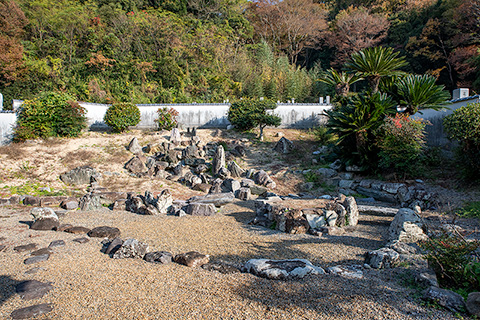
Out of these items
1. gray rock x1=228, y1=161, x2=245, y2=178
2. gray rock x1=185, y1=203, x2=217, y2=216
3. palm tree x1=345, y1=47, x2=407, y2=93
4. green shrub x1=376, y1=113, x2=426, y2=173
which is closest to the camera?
Answer: gray rock x1=185, y1=203, x2=217, y2=216

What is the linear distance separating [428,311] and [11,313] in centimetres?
428

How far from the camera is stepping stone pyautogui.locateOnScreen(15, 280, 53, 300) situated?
3516mm

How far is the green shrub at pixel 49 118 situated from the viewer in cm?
1338

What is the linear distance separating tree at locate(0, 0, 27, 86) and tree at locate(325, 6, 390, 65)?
23022mm

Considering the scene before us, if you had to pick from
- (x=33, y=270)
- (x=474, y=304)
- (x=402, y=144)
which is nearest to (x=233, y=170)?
(x=402, y=144)

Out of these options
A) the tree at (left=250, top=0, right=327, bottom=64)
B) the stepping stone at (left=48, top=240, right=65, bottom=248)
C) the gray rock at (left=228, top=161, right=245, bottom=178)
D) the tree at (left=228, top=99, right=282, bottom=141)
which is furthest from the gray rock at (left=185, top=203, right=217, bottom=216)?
the tree at (left=250, top=0, right=327, bottom=64)

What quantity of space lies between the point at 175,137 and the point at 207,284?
11.5m

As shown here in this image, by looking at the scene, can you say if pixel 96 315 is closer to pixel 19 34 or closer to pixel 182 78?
pixel 182 78

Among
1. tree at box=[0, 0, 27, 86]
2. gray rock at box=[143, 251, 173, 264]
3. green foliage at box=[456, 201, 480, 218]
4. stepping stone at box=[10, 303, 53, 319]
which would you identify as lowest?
gray rock at box=[143, 251, 173, 264]

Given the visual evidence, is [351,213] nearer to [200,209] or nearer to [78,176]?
[200,209]

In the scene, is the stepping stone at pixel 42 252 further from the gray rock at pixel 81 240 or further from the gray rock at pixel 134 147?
the gray rock at pixel 134 147

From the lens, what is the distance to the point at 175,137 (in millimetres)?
14648

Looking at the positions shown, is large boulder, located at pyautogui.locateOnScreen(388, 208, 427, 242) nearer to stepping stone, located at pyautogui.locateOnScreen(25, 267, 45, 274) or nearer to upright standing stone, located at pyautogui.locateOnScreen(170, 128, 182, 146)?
stepping stone, located at pyautogui.locateOnScreen(25, 267, 45, 274)

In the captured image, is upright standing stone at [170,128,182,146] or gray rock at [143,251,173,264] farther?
upright standing stone at [170,128,182,146]
